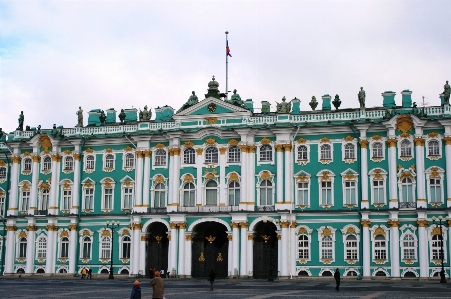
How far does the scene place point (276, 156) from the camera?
72500 millimetres

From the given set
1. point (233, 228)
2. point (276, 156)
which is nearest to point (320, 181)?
point (276, 156)

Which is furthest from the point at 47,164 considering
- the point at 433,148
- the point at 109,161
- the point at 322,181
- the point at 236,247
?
the point at 433,148

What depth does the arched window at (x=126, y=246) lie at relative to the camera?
249 feet

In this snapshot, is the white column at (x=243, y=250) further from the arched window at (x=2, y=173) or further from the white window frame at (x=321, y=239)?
the arched window at (x=2, y=173)

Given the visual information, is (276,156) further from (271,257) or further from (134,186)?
(134,186)

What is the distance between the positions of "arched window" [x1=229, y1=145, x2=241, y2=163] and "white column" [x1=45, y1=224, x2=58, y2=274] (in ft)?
68.5

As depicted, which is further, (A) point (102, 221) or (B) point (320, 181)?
(A) point (102, 221)

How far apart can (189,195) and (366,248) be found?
18.7 m

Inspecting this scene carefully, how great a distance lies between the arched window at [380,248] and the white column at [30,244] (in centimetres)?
3651

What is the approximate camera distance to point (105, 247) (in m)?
76.8

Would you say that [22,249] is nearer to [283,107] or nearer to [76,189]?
[76,189]

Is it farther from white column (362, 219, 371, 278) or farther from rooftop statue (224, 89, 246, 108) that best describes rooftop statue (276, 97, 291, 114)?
white column (362, 219, 371, 278)

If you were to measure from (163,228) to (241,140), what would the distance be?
12923 mm

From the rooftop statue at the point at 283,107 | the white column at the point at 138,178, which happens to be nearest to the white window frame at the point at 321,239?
the rooftop statue at the point at 283,107
